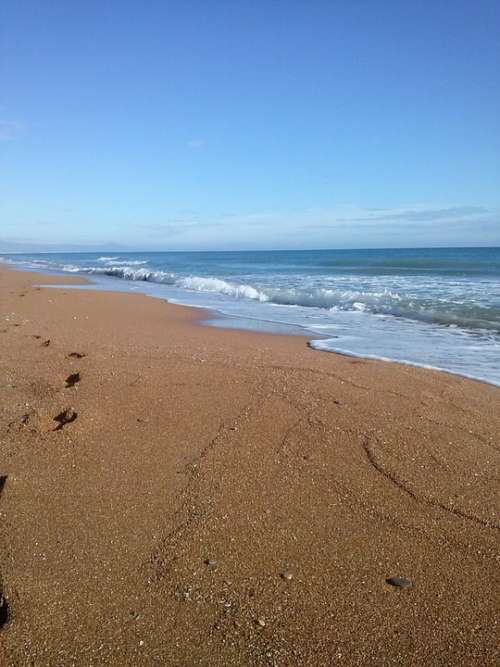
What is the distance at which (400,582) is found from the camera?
2172 mm

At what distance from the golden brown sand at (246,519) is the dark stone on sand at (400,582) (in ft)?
0.13

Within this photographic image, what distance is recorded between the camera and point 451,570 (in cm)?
226

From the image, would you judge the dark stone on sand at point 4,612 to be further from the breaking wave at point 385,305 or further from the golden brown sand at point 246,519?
the breaking wave at point 385,305

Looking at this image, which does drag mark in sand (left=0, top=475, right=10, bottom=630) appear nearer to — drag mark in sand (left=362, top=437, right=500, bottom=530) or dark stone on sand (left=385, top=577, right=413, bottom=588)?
dark stone on sand (left=385, top=577, right=413, bottom=588)

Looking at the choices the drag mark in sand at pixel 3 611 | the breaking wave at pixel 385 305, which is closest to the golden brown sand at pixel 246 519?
the drag mark in sand at pixel 3 611

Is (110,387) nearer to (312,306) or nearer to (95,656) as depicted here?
(95,656)

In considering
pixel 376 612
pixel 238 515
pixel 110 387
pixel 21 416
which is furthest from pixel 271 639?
pixel 110 387

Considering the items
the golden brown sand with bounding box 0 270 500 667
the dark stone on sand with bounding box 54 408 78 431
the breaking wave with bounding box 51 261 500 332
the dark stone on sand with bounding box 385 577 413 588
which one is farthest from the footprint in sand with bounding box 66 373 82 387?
the breaking wave with bounding box 51 261 500 332

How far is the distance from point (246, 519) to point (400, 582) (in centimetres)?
83

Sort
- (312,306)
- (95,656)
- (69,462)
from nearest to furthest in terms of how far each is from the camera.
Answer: (95,656) < (69,462) < (312,306)

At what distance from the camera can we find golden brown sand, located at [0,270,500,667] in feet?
6.16

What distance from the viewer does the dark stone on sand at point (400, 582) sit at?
84.8 inches

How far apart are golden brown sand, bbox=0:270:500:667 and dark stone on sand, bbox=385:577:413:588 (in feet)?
0.13

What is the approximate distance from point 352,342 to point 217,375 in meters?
3.14
